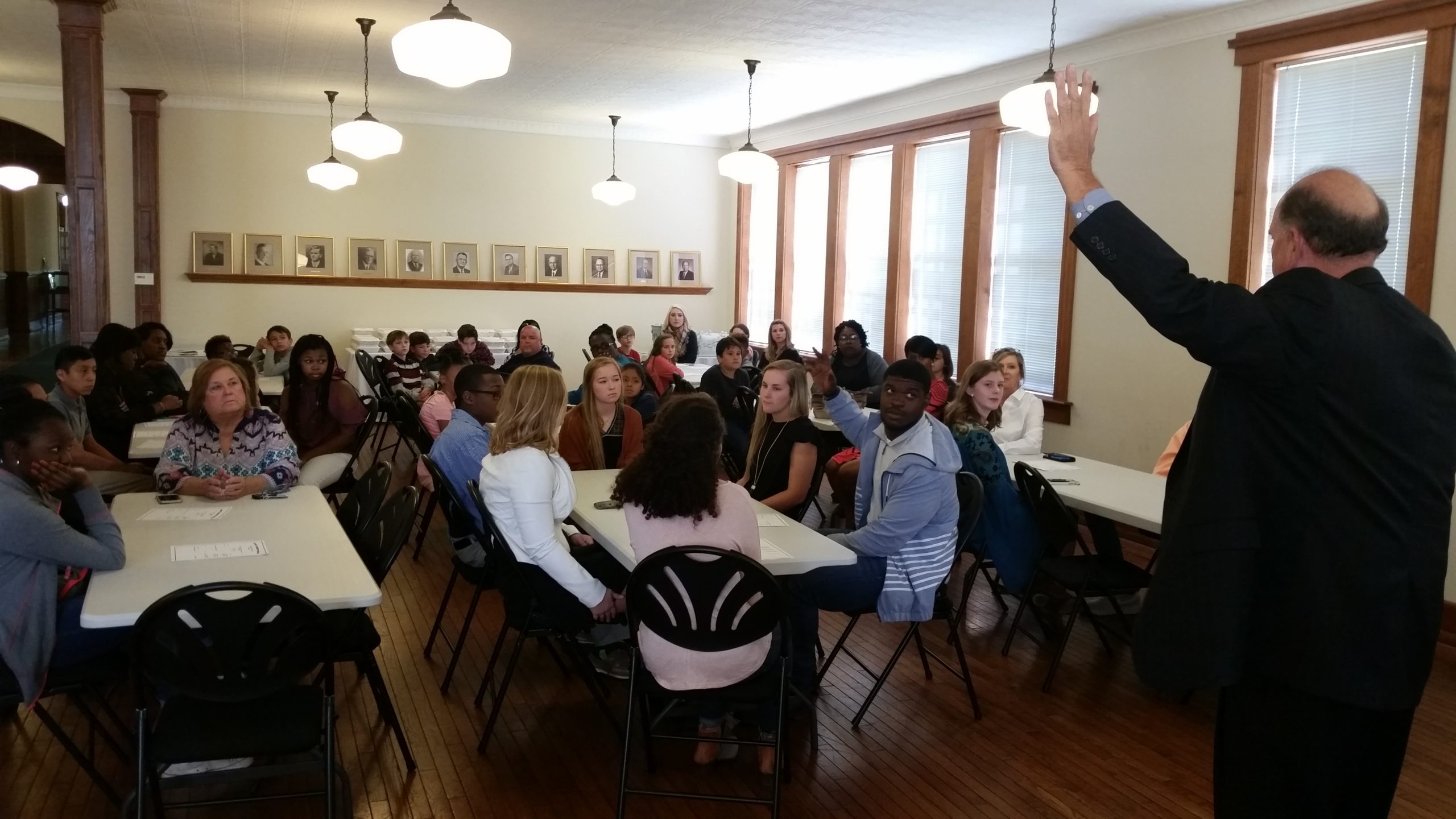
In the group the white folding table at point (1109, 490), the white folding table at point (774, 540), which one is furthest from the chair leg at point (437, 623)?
the white folding table at point (1109, 490)

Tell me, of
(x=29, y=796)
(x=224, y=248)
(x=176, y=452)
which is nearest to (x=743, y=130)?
(x=224, y=248)

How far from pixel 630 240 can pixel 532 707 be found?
8861 mm

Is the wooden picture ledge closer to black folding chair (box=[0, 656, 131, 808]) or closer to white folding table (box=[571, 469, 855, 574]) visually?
white folding table (box=[571, 469, 855, 574])

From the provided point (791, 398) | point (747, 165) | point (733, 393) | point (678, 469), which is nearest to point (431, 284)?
point (747, 165)

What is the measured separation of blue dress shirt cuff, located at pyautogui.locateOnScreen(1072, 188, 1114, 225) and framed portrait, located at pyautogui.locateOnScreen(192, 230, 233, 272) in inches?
414

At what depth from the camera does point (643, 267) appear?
1208cm

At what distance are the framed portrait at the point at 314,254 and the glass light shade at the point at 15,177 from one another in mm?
3105

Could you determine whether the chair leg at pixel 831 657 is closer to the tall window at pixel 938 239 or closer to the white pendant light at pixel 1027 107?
the white pendant light at pixel 1027 107

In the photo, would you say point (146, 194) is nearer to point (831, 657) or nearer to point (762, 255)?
point (762, 255)

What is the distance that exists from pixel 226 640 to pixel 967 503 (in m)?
2.46

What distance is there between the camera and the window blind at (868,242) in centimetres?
951

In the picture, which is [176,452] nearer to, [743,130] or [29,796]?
[29,796]

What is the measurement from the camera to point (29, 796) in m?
2.95

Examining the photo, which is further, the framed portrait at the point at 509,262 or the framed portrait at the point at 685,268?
the framed portrait at the point at 685,268
